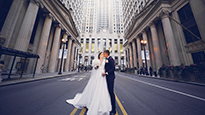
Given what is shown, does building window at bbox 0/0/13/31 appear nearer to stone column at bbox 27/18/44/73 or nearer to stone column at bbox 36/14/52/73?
stone column at bbox 27/18/44/73

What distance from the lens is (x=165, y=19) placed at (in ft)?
52.9

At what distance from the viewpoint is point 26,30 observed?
12.1 metres

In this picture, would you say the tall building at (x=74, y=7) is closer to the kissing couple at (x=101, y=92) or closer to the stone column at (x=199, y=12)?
the kissing couple at (x=101, y=92)

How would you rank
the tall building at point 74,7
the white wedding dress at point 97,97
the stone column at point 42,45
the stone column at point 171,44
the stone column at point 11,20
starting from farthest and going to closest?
1. the tall building at point 74,7
2. the stone column at point 42,45
3. the stone column at point 171,44
4. the stone column at point 11,20
5. the white wedding dress at point 97,97

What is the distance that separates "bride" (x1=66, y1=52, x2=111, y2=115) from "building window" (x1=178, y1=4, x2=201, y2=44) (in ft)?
64.3

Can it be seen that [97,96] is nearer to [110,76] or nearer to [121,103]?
[110,76]

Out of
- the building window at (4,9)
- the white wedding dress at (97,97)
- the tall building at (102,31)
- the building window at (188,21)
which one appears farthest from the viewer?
the tall building at (102,31)

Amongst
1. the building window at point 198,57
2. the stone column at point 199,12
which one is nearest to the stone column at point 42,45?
the stone column at point 199,12

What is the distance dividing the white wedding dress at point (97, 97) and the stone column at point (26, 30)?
1472 centimetres

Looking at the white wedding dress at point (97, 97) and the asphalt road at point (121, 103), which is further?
the asphalt road at point (121, 103)

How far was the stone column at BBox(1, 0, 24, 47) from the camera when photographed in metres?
11.5

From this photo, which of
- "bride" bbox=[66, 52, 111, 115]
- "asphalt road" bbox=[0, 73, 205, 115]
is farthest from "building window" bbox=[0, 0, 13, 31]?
"bride" bbox=[66, 52, 111, 115]

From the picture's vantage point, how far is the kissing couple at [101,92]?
232 cm

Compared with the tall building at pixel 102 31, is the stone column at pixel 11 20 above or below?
below
